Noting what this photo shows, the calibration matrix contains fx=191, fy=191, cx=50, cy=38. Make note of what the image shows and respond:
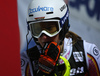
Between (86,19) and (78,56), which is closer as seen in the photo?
(78,56)

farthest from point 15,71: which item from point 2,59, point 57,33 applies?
point 57,33

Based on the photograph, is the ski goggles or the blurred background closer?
the ski goggles

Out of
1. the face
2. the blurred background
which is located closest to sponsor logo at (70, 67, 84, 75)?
the face

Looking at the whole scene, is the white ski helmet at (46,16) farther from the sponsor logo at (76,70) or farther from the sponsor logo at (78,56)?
the sponsor logo at (76,70)

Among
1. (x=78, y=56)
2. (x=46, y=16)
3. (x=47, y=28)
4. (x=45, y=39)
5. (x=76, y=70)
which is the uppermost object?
(x=46, y=16)

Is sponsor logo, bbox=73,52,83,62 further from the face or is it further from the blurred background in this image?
the blurred background

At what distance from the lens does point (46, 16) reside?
2.03 metres

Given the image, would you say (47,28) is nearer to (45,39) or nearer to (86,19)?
(45,39)

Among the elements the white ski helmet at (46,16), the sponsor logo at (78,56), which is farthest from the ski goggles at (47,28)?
the sponsor logo at (78,56)

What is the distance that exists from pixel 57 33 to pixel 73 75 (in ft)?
1.58

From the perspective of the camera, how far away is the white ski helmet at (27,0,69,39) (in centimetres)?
203

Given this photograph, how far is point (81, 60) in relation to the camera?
2.04 m

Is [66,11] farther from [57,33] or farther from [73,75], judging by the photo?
[73,75]

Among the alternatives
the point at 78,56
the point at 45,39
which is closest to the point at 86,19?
the point at 78,56
